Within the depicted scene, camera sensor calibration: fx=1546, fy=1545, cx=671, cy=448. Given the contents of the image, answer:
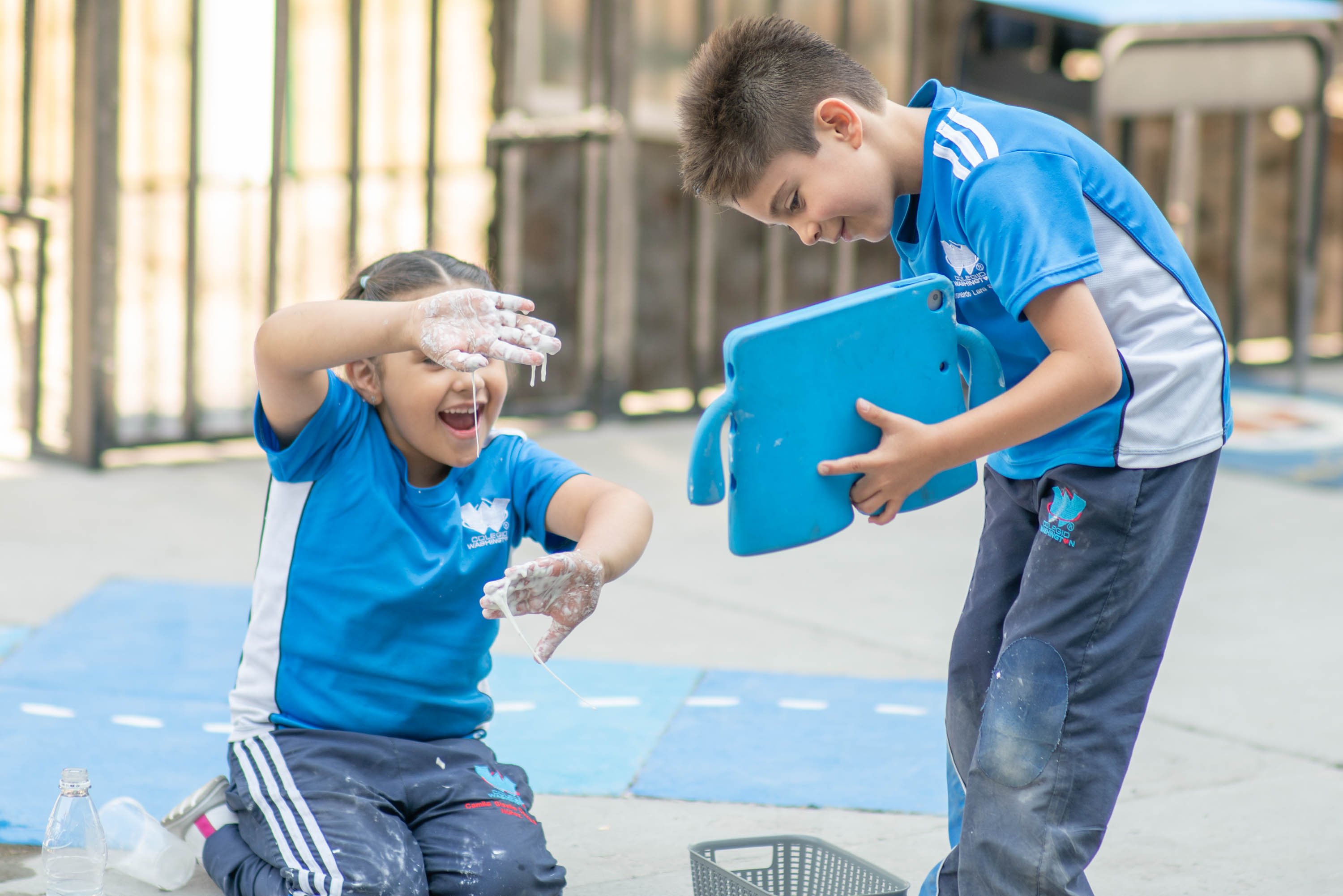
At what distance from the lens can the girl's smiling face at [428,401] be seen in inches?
99.0

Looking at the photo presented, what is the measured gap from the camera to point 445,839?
2.53 metres

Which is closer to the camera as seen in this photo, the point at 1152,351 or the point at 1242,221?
the point at 1152,351

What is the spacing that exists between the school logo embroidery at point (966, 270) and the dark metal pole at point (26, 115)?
192 inches

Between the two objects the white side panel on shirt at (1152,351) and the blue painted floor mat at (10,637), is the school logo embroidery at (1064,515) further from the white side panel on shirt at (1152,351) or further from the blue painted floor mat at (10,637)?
the blue painted floor mat at (10,637)

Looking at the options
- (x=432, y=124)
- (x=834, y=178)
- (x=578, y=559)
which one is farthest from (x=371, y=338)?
(x=432, y=124)

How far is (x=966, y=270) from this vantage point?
2.24 m

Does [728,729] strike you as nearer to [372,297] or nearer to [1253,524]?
[372,297]

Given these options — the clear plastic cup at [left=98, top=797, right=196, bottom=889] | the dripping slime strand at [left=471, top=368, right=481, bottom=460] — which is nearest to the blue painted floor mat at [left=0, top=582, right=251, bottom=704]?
the clear plastic cup at [left=98, top=797, right=196, bottom=889]

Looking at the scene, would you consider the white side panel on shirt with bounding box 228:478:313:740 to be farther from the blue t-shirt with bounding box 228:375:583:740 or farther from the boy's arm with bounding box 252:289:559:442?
the boy's arm with bounding box 252:289:559:442

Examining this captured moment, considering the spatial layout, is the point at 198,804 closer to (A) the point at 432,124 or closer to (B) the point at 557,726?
(B) the point at 557,726

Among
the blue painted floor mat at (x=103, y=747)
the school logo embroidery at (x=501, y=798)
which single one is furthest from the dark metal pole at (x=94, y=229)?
the school logo embroidery at (x=501, y=798)

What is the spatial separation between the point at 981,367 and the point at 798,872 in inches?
38.3

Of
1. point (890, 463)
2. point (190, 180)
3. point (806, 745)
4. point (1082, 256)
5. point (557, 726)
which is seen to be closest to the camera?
point (1082, 256)

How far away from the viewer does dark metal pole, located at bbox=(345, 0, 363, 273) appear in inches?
257
